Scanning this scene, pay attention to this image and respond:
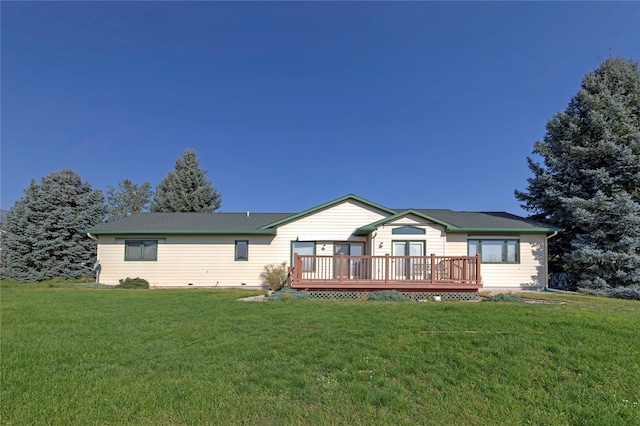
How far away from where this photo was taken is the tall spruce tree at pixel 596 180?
1430 cm

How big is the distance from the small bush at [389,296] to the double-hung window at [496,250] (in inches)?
235

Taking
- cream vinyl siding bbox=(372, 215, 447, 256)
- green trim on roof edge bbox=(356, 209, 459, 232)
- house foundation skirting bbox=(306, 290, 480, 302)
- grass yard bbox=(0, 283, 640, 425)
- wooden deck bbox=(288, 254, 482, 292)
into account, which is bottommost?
house foundation skirting bbox=(306, 290, 480, 302)

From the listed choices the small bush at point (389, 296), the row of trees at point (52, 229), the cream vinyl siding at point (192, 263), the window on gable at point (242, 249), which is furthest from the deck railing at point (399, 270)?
the row of trees at point (52, 229)

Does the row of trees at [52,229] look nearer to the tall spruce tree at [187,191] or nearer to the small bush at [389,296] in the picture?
the tall spruce tree at [187,191]

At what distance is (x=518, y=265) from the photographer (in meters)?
15.1

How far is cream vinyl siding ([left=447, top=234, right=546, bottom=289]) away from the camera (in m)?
15.0

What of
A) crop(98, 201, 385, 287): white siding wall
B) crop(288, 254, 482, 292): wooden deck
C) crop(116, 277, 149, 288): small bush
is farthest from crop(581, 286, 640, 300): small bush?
crop(116, 277, 149, 288): small bush

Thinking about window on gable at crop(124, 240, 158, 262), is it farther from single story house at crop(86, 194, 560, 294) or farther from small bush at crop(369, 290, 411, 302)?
small bush at crop(369, 290, 411, 302)

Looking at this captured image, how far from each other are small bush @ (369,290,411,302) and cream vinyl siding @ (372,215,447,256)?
3.17 m

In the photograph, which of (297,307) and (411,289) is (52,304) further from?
(411,289)

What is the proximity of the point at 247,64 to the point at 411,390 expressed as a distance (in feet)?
68.6

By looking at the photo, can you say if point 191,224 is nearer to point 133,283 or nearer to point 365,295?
point 133,283

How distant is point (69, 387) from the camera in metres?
A: 3.73

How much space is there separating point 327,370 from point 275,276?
399 inches
